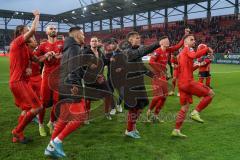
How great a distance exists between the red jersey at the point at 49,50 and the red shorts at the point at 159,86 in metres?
2.85

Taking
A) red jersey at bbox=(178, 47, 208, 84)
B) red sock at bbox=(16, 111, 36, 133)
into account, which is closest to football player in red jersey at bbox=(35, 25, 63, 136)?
red sock at bbox=(16, 111, 36, 133)

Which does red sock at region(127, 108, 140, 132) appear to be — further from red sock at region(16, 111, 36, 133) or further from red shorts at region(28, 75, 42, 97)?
red shorts at region(28, 75, 42, 97)

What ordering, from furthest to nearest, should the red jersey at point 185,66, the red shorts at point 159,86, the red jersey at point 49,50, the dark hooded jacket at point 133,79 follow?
the red shorts at point 159,86 < the red jersey at point 49,50 < the red jersey at point 185,66 < the dark hooded jacket at point 133,79

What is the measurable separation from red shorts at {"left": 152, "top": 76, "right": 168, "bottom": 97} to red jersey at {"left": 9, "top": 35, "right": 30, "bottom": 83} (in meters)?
3.76

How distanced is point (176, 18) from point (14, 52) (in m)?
47.7

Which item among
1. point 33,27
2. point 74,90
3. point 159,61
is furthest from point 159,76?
point 33,27

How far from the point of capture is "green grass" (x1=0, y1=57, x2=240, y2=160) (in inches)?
226

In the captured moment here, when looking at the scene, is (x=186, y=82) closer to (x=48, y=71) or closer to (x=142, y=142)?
(x=142, y=142)

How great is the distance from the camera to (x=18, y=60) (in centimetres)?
601

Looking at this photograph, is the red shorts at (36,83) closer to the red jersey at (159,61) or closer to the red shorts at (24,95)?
the red shorts at (24,95)

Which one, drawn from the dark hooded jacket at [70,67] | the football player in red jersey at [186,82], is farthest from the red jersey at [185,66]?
the dark hooded jacket at [70,67]

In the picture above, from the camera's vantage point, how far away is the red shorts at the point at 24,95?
19.9 ft

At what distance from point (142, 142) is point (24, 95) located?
8.19 ft

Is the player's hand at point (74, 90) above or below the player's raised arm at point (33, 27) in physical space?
below
